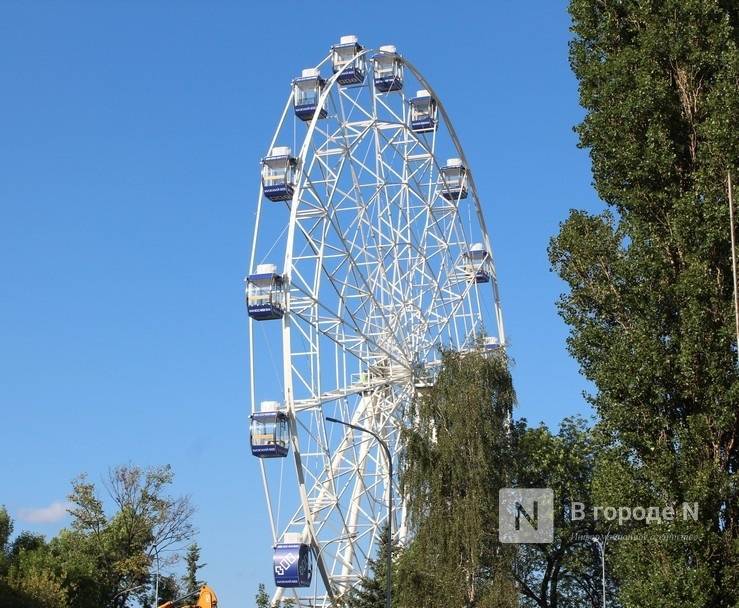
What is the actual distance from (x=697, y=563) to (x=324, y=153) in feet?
83.3

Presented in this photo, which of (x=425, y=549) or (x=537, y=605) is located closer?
(x=425, y=549)

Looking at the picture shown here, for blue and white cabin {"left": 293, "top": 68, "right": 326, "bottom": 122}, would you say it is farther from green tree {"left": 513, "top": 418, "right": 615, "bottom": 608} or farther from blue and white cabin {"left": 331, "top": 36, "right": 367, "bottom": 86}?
green tree {"left": 513, "top": 418, "right": 615, "bottom": 608}

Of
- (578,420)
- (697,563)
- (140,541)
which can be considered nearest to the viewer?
(697,563)

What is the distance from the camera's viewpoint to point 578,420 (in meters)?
60.1

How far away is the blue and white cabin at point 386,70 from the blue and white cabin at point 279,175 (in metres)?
8.05

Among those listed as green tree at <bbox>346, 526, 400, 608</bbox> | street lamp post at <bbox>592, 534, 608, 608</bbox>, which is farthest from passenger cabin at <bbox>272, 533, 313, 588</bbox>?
street lamp post at <bbox>592, 534, 608, 608</bbox>

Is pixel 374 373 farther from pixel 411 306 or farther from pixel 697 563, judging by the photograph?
pixel 697 563

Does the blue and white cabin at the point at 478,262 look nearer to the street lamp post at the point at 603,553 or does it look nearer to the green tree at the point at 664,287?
the street lamp post at the point at 603,553

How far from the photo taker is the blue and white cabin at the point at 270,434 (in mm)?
43656

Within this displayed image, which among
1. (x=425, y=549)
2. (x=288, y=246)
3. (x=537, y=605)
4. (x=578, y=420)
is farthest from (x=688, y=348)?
(x=578, y=420)

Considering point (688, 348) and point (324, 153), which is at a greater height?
point (324, 153)

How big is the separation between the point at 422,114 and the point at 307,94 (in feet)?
26.7

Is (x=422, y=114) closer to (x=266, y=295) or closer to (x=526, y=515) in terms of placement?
(x=266, y=295)

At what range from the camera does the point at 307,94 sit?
49.1m
